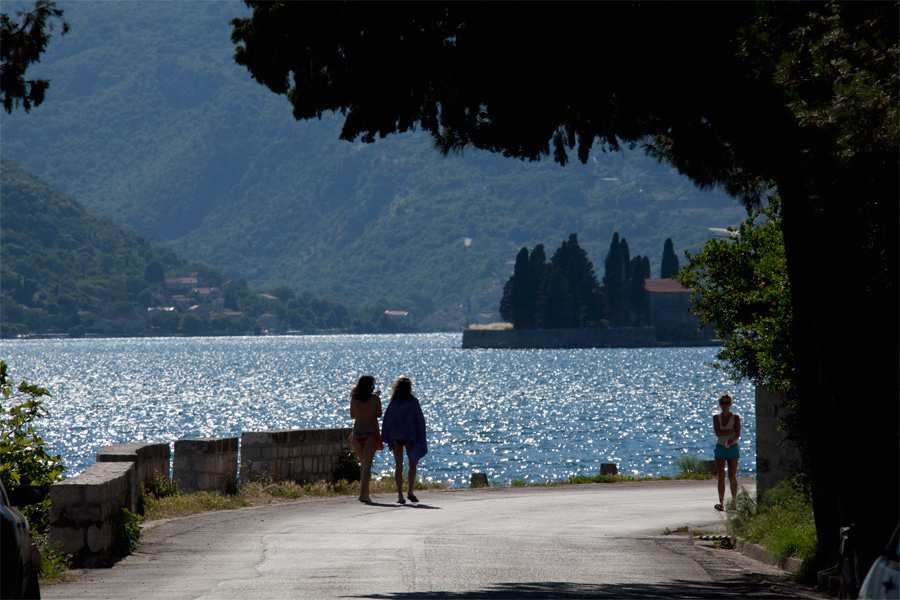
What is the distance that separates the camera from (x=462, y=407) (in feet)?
288

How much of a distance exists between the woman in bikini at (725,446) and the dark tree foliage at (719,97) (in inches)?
224

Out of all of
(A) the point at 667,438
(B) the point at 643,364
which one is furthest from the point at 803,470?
(B) the point at 643,364

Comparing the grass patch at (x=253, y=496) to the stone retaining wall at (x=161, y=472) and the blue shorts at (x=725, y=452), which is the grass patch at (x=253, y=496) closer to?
the stone retaining wall at (x=161, y=472)

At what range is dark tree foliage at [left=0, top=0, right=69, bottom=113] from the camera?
10828mm

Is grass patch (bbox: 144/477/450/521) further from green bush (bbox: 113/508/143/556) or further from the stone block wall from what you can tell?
green bush (bbox: 113/508/143/556)

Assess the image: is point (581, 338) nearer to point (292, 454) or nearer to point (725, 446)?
Result: point (292, 454)

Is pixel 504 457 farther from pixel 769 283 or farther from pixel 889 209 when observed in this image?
pixel 889 209

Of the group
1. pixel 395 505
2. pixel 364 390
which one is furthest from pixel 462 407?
pixel 364 390

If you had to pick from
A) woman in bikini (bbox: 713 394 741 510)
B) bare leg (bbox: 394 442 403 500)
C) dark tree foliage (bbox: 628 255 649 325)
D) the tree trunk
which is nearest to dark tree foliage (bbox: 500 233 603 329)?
dark tree foliage (bbox: 628 255 649 325)

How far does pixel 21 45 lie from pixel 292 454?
8587mm

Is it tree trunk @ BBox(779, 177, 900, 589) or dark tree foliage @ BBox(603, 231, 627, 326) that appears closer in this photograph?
tree trunk @ BBox(779, 177, 900, 589)

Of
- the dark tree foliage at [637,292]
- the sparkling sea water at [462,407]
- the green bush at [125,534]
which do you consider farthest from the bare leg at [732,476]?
the dark tree foliage at [637,292]

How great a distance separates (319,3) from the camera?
9.48 m

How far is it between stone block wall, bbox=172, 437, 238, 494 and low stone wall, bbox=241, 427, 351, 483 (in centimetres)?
84
